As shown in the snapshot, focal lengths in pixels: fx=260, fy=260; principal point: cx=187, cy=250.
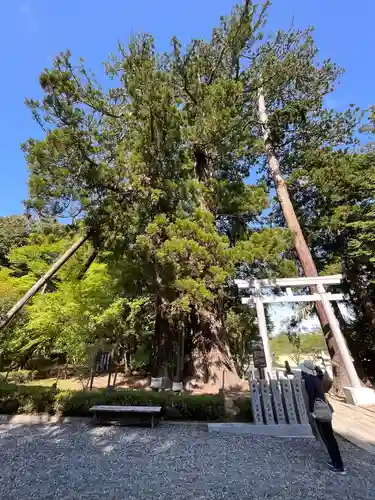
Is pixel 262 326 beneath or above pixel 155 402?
above

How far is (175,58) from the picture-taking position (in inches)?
334

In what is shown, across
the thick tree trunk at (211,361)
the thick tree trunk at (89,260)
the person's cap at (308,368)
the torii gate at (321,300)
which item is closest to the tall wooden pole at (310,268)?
the torii gate at (321,300)

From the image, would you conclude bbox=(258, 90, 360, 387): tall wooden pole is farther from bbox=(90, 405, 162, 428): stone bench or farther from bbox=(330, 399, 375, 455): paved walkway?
bbox=(90, 405, 162, 428): stone bench

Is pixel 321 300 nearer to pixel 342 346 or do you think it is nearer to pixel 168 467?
pixel 342 346

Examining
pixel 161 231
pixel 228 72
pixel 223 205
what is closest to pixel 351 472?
pixel 161 231

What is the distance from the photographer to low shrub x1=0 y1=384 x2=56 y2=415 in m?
4.85

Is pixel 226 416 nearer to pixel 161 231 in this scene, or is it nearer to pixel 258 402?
pixel 258 402

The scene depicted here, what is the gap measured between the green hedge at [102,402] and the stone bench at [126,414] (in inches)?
9.0

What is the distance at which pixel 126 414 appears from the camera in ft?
14.8

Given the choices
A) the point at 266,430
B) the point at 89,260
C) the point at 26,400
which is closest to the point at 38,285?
the point at 89,260

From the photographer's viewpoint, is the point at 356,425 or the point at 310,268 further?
the point at 310,268

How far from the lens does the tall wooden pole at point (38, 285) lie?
6.10 m

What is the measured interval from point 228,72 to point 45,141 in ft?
21.3

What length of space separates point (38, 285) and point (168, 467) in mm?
5344
